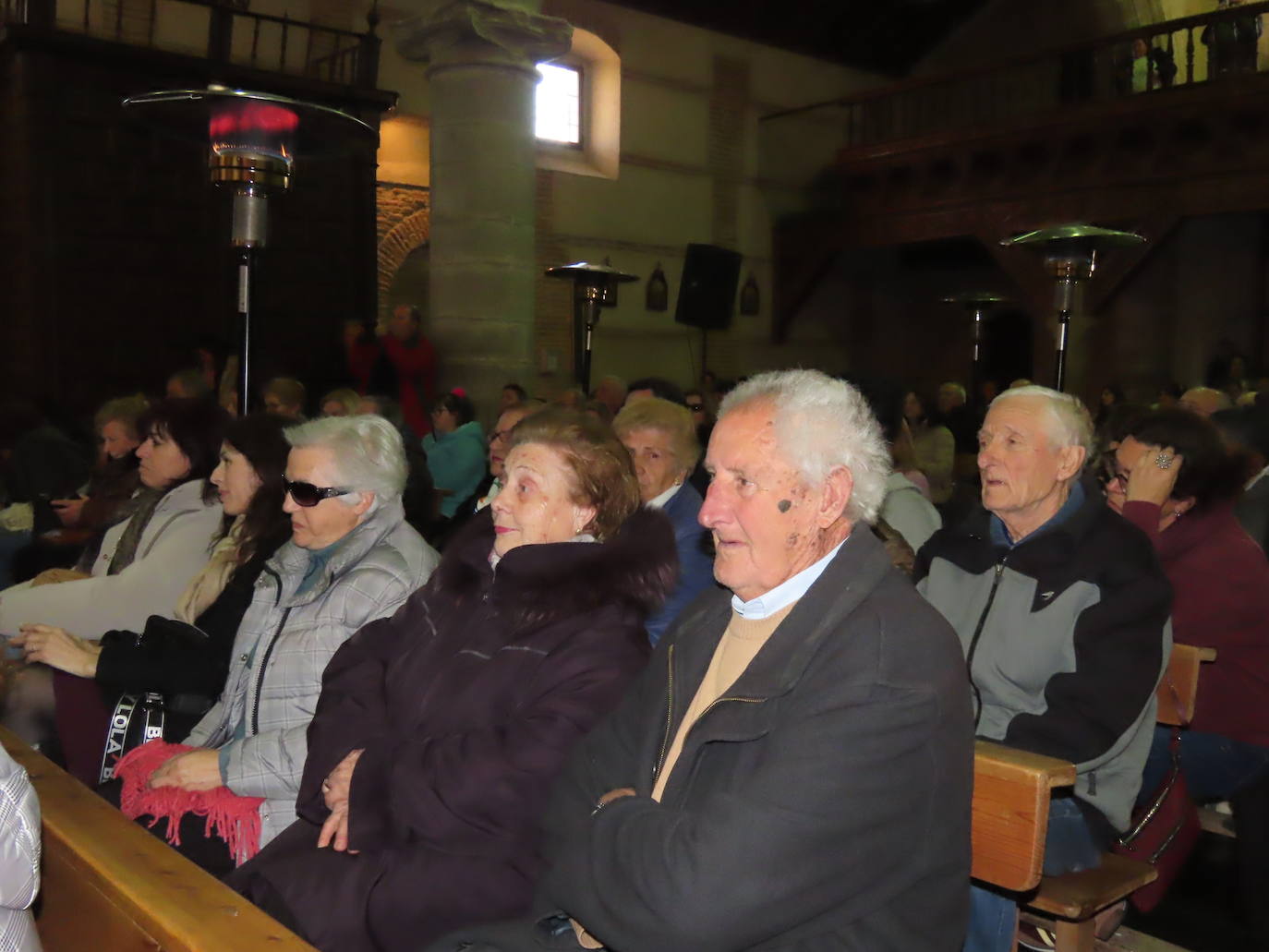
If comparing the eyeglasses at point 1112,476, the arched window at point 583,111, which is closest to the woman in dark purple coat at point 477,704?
the eyeglasses at point 1112,476

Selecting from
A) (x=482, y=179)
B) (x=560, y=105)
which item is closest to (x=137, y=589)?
(x=482, y=179)

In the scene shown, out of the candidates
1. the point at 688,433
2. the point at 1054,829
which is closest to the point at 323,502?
the point at 688,433

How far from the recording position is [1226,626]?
10.1ft

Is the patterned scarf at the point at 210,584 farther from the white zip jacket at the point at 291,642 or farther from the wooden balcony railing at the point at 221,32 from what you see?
the wooden balcony railing at the point at 221,32

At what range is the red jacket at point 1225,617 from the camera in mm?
3035

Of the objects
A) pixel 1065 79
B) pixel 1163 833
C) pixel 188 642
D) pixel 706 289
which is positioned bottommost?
pixel 1163 833

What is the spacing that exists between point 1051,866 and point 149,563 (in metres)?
2.48

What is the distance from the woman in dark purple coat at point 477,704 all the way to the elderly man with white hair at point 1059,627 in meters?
0.76

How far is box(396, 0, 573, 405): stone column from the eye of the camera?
815cm

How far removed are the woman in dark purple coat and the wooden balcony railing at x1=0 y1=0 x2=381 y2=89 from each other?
26.2 ft

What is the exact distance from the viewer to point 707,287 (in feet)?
45.2

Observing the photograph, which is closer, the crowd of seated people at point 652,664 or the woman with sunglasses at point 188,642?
the crowd of seated people at point 652,664

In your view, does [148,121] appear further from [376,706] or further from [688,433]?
[376,706]

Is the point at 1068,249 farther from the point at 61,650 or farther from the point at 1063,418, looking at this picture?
the point at 61,650
